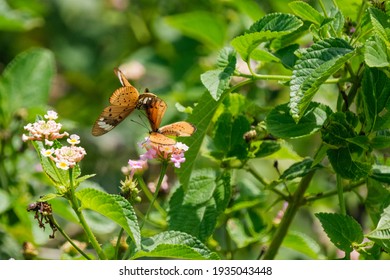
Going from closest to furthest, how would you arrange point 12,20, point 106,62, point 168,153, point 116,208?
point 116,208
point 168,153
point 12,20
point 106,62

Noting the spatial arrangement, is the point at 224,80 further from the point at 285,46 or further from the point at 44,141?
the point at 44,141

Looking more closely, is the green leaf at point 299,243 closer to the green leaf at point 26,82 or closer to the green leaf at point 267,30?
the green leaf at point 267,30

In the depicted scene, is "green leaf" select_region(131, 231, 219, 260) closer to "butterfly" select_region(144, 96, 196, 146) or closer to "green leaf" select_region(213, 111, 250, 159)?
"butterfly" select_region(144, 96, 196, 146)

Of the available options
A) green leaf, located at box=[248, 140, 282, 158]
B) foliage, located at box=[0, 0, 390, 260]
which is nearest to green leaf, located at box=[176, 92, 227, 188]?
foliage, located at box=[0, 0, 390, 260]

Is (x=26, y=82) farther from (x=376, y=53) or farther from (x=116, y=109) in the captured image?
(x=376, y=53)

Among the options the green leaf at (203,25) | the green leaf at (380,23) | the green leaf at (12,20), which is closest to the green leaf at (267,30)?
the green leaf at (380,23)

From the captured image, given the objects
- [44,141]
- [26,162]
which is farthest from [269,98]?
[44,141]

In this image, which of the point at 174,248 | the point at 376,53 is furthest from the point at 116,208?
the point at 376,53
